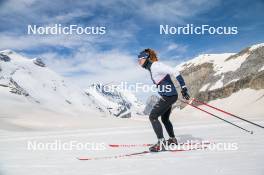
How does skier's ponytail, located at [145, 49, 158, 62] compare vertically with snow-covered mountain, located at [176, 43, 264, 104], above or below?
below

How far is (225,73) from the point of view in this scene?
90250mm

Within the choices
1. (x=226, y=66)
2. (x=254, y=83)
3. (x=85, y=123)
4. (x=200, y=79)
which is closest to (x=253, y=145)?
(x=85, y=123)

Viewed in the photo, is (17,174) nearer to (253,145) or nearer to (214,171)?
(214,171)

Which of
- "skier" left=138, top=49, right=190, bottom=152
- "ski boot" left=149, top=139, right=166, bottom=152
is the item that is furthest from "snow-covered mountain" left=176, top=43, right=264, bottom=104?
"ski boot" left=149, top=139, right=166, bottom=152

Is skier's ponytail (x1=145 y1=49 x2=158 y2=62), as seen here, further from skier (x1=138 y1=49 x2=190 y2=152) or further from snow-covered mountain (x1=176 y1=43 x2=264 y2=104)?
snow-covered mountain (x1=176 y1=43 x2=264 y2=104)

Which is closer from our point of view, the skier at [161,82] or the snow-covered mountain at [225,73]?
the skier at [161,82]

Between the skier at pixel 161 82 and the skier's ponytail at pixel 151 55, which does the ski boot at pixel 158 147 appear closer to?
the skier at pixel 161 82

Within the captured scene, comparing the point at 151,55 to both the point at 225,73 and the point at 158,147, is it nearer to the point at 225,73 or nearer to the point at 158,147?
the point at 158,147

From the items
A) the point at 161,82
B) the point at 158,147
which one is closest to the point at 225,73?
the point at 161,82

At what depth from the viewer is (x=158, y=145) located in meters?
8.80

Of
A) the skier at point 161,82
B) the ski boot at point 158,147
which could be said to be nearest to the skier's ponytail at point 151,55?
the skier at point 161,82

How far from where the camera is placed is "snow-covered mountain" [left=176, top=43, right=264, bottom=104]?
75144 millimetres

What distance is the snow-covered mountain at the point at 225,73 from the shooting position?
7514 centimetres

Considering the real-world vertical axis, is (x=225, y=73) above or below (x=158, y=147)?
above
